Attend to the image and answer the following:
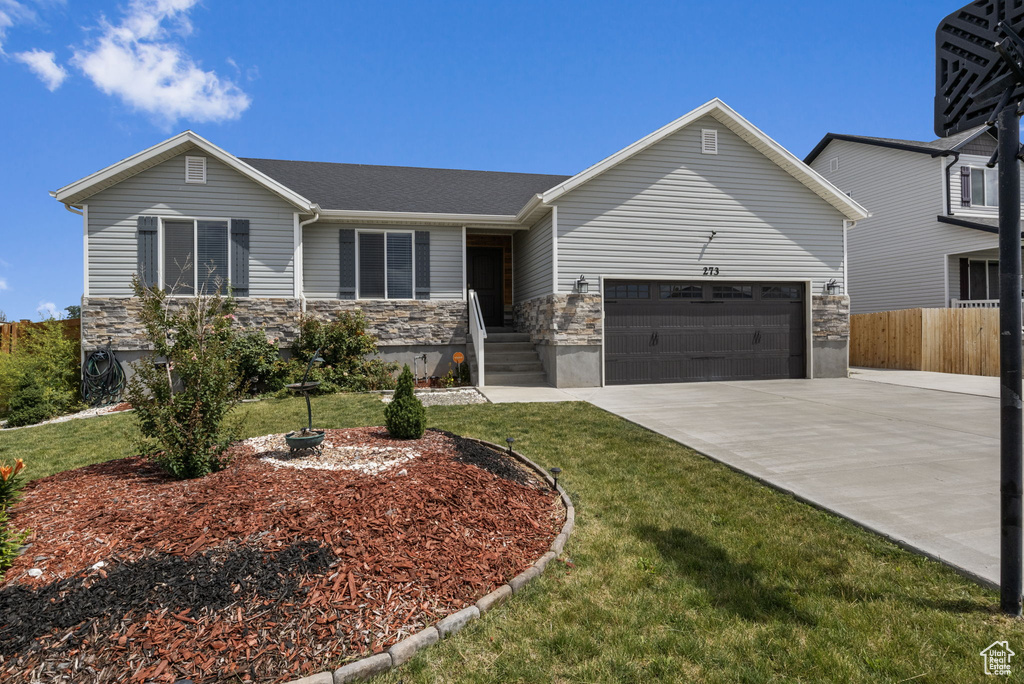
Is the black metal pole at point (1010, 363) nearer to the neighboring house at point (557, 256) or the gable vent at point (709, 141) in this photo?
the neighboring house at point (557, 256)

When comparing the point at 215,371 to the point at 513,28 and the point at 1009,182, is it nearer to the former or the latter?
the point at 1009,182

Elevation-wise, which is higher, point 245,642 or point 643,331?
point 643,331

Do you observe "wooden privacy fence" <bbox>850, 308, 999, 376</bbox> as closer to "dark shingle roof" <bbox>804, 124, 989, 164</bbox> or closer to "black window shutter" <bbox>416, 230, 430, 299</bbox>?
"dark shingle roof" <bbox>804, 124, 989, 164</bbox>

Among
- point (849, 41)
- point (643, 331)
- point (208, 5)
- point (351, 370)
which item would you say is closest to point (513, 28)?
point (208, 5)

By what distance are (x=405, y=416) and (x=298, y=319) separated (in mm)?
7792

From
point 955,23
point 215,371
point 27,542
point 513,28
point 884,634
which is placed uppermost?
point 513,28

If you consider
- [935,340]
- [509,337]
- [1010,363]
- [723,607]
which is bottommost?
[723,607]

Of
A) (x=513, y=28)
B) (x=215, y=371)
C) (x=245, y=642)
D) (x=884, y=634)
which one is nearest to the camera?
(x=245, y=642)

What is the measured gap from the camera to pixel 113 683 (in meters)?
1.99

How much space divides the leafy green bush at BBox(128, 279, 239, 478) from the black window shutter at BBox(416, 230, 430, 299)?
8.32m

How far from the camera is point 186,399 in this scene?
3939mm

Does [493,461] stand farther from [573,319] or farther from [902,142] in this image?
[902,142]

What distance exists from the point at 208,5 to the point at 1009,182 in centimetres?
842

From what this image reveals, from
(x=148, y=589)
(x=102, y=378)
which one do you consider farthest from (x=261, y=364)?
(x=148, y=589)
